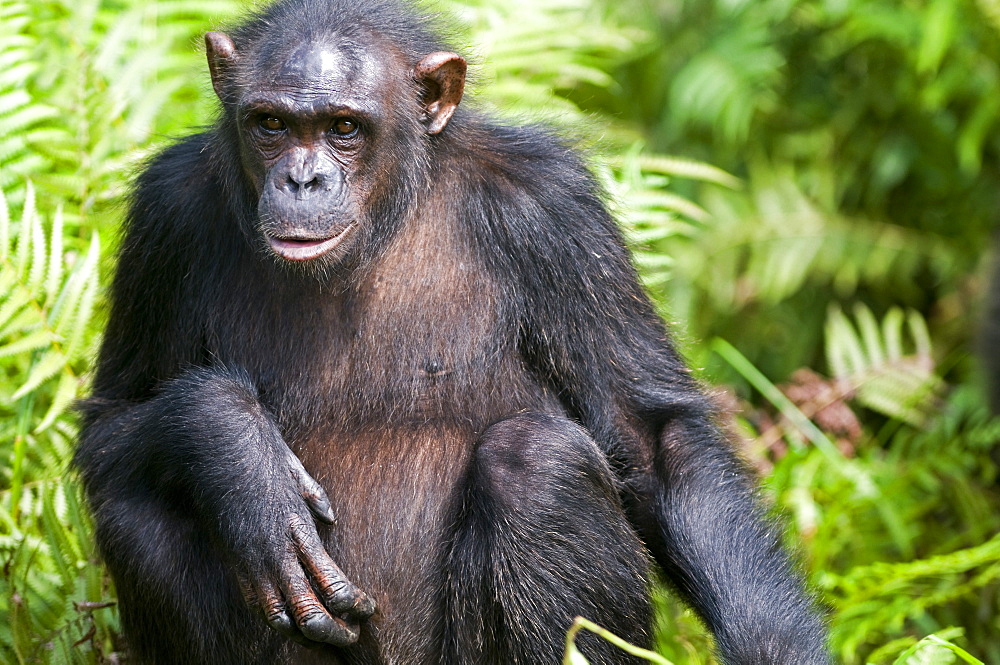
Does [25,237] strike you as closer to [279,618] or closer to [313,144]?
[313,144]

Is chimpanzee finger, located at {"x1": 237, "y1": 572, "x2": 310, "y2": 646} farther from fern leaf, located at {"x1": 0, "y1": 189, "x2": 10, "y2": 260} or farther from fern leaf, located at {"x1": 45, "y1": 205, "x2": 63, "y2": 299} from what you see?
fern leaf, located at {"x1": 0, "y1": 189, "x2": 10, "y2": 260}

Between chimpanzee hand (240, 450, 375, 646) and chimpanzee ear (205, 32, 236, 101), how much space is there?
152 centimetres

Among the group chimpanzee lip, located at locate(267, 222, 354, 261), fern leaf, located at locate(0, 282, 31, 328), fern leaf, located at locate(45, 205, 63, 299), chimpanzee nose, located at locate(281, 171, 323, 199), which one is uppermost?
chimpanzee nose, located at locate(281, 171, 323, 199)

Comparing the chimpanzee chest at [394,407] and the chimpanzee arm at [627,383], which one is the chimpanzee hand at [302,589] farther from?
the chimpanzee arm at [627,383]

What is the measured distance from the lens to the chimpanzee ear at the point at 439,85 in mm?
4434

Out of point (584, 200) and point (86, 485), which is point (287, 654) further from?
point (584, 200)

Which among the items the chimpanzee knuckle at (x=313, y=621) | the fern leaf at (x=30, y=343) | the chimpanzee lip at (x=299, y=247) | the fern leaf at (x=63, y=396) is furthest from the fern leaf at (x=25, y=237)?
the chimpanzee knuckle at (x=313, y=621)

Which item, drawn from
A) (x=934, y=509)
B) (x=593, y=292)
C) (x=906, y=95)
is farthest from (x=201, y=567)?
(x=906, y=95)

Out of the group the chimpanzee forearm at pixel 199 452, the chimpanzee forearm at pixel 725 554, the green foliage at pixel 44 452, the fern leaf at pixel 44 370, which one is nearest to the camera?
the chimpanzee forearm at pixel 199 452

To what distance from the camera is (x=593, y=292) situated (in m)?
4.50

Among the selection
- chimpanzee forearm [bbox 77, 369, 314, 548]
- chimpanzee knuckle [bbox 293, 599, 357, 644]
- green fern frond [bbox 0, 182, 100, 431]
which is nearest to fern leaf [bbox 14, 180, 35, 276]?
green fern frond [bbox 0, 182, 100, 431]

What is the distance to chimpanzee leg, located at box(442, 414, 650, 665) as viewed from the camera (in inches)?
157

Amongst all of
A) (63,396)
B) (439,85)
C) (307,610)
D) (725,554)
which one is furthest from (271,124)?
(725,554)

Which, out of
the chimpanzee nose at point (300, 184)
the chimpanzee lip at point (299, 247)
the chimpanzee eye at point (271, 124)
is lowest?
the chimpanzee lip at point (299, 247)
